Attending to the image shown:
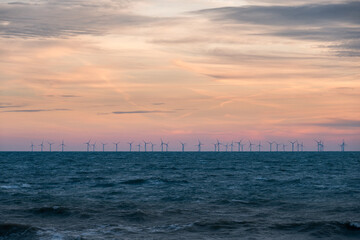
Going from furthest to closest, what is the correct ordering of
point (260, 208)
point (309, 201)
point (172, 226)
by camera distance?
point (309, 201)
point (260, 208)
point (172, 226)

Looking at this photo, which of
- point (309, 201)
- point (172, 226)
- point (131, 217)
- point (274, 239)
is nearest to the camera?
point (274, 239)

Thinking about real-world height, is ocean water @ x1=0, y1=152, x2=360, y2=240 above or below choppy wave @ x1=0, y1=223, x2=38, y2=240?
above

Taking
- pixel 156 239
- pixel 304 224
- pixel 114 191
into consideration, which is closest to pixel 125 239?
pixel 156 239

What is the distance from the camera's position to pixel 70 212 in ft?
118

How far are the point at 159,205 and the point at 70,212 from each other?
8232 millimetres

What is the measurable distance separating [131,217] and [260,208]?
11562mm

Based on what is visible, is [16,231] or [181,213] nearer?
[16,231]

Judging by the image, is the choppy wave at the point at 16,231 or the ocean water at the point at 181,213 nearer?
the choppy wave at the point at 16,231

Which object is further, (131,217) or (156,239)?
(131,217)

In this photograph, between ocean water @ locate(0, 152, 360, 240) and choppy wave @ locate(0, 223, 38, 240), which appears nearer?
choppy wave @ locate(0, 223, 38, 240)

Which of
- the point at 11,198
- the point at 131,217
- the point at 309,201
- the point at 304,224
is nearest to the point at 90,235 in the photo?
the point at 131,217

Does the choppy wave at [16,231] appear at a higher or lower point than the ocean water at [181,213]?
lower

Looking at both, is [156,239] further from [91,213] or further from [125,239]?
[91,213]

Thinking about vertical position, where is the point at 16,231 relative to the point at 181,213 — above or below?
below
